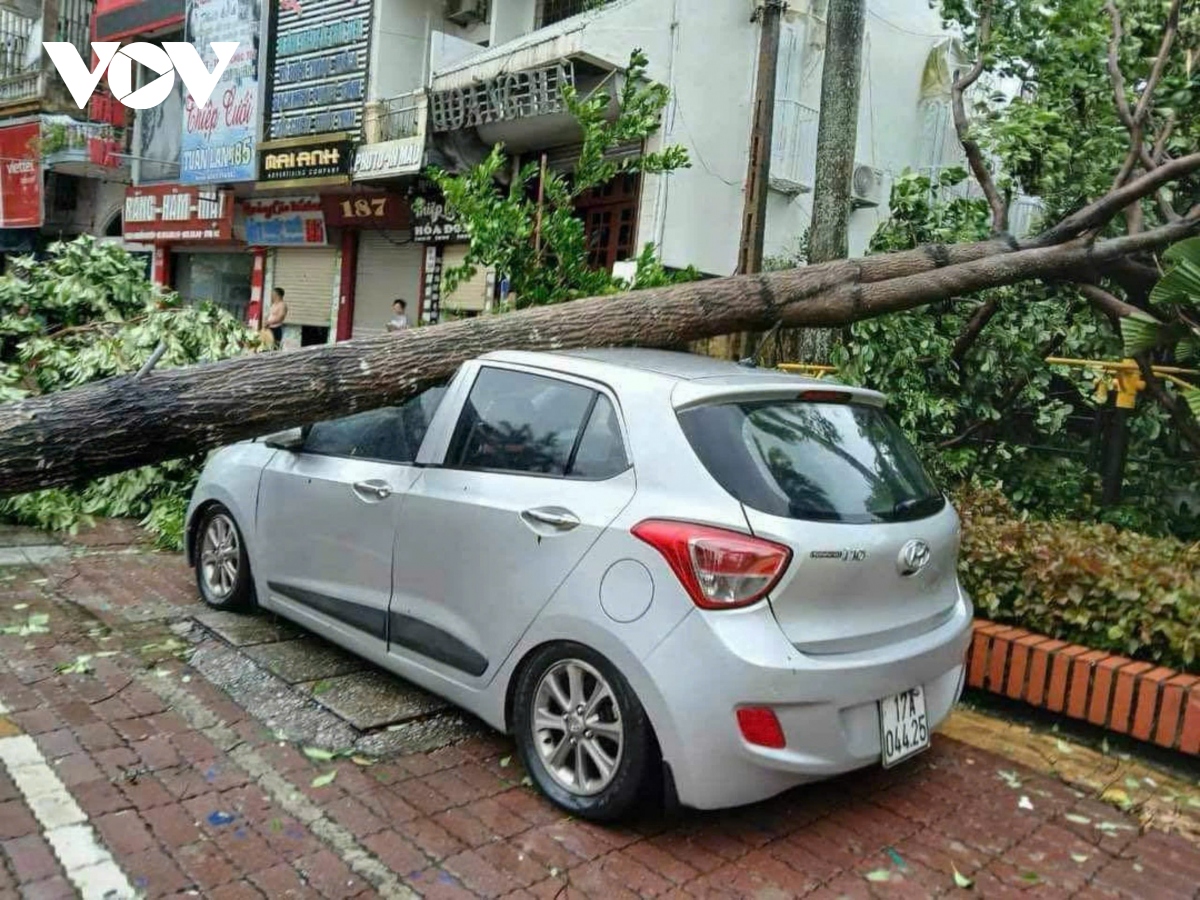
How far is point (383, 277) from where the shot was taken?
1720cm

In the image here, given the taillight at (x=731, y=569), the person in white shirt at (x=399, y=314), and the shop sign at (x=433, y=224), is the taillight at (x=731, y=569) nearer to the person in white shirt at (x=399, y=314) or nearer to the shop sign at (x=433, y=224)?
the shop sign at (x=433, y=224)

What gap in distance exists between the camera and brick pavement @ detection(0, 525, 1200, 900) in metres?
2.96

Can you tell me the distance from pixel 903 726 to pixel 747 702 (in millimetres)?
696

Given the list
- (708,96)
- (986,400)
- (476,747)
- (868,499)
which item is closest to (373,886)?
(476,747)

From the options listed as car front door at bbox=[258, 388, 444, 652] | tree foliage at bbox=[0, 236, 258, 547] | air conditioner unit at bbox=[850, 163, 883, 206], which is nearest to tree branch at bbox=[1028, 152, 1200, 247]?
car front door at bbox=[258, 388, 444, 652]

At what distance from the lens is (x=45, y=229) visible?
955 inches

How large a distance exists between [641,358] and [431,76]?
10.9 meters

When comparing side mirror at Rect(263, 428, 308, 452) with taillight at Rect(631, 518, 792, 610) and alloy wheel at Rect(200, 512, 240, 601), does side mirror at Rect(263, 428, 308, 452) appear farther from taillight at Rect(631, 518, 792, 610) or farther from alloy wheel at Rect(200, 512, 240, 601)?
taillight at Rect(631, 518, 792, 610)

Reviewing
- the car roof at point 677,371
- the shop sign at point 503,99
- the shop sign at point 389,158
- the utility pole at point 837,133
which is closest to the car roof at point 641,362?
the car roof at point 677,371

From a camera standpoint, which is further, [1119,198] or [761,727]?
[1119,198]

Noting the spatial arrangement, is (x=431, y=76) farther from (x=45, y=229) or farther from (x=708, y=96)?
(x=45, y=229)

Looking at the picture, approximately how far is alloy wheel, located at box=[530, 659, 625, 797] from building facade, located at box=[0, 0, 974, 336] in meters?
5.18

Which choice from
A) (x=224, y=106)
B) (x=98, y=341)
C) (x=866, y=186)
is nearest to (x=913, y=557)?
(x=98, y=341)

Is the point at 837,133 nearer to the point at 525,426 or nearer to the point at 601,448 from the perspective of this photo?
the point at 525,426
